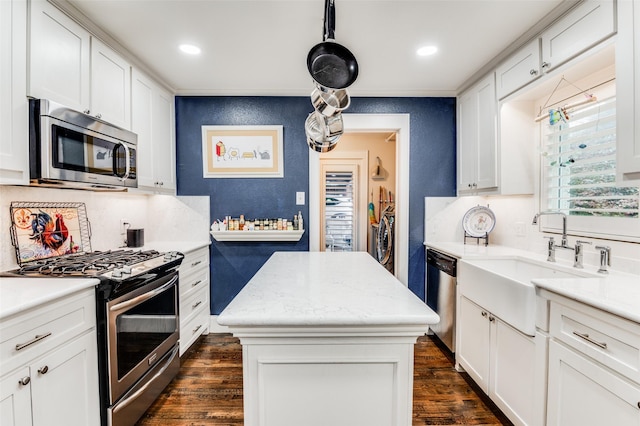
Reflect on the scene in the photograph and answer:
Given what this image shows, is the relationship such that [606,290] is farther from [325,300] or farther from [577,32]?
[577,32]

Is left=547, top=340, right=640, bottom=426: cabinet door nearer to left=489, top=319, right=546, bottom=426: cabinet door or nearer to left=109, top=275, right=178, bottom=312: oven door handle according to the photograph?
left=489, top=319, right=546, bottom=426: cabinet door

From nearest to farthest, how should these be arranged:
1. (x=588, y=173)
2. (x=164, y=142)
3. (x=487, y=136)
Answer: (x=588, y=173), (x=487, y=136), (x=164, y=142)

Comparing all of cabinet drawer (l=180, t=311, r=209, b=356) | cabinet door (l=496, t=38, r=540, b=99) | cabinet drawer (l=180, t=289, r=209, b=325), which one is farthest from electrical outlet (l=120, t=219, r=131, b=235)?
cabinet door (l=496, t=38, r=540, b=99)

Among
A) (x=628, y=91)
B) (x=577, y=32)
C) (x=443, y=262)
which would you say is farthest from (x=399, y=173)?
(x=628, y=91)

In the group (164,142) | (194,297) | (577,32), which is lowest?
(194,297)

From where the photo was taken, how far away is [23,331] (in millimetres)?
1148

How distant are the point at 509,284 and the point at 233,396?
1.90m

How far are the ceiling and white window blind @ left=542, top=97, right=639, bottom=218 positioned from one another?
2.30ft

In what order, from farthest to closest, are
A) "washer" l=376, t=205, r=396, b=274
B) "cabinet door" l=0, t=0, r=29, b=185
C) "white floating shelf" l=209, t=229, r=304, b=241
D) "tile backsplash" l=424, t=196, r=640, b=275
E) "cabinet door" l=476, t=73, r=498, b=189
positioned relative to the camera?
"washer" l=376, t=205, r=396, b=274
"white floating shelf" l=209, t=229, r=304, b=241
"cabinet door" l=476, t=73, r=498, b=189
"tile backsplash" l=424, t=196, r=640, b=275
"cabinet door" l=0, t=0, r=29, b=185

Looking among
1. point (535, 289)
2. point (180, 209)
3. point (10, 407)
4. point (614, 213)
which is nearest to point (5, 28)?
point (10, 407)

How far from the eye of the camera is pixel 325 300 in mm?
1147

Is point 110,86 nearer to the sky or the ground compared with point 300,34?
nearer to the ground

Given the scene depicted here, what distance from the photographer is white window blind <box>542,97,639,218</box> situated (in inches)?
69.8

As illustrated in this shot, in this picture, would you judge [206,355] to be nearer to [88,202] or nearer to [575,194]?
[88,202]
